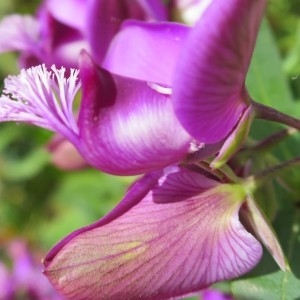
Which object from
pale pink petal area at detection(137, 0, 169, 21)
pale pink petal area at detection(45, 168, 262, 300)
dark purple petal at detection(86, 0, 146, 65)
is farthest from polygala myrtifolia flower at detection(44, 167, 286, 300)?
Answer: pale pink petal area at detection(137, 0, 169, 21)

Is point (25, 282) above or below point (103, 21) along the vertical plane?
below

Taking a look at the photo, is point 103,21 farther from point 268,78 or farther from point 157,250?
point 157,250

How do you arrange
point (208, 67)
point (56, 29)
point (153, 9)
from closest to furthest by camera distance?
point (208, 67)
point (153, 9)
point (56, 29)

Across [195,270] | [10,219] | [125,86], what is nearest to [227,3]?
[125,86]

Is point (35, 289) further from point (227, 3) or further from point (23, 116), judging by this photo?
point (227, 3)

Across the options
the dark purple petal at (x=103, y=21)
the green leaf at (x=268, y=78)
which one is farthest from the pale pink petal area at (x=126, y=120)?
the green leaf at (x=268, y=78)

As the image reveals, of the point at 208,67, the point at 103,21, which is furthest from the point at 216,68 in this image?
the point at 103,21

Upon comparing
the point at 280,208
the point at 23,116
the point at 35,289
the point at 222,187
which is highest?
the point at 23,116
